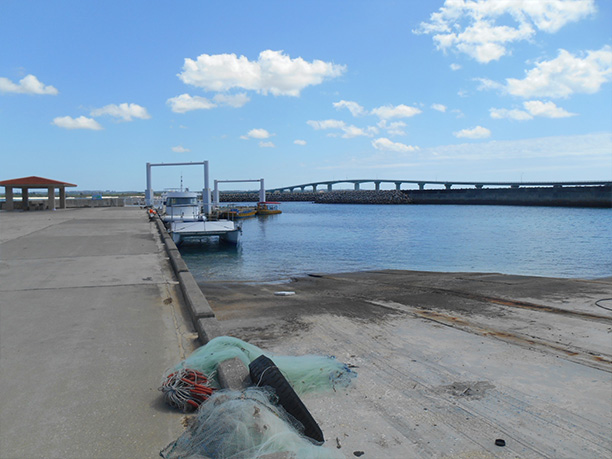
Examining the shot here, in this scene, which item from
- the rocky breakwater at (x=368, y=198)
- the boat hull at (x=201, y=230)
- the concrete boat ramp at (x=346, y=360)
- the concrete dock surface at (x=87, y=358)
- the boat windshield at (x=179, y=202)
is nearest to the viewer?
the concrete dock surface at (x=87, y=358)

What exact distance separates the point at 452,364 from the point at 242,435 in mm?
3675

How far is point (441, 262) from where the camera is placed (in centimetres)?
2478

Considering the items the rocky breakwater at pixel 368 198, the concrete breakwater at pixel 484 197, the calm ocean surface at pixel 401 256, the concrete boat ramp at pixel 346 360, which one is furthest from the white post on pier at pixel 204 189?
the rocky breakwater at pixel 368 198

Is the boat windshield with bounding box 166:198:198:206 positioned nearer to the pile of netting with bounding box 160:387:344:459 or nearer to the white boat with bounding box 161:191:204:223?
the white boat with bounding box 161:191:204:223

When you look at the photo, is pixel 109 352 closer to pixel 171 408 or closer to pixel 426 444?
pixel 171 408

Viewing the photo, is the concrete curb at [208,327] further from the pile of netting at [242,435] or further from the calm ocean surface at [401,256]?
the calm ocean surface at [401,256]

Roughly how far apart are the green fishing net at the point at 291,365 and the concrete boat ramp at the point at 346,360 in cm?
17

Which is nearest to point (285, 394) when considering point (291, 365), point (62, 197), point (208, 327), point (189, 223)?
point (291, 365)

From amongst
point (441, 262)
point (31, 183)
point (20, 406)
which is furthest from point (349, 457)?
point (31, 183)

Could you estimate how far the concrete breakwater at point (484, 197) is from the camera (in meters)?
105

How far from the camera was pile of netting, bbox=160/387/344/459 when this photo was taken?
3.34m

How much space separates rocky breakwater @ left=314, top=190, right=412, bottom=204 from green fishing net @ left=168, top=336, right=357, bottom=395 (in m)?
136

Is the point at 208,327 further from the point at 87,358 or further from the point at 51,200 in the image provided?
the point at 51,200

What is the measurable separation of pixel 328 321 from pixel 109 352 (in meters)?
3.92
